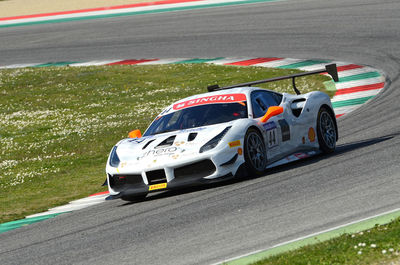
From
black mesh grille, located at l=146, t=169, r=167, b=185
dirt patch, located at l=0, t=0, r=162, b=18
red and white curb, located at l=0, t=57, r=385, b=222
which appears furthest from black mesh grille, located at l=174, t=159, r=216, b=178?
dirt patch, located at l=0, t=0, r=162, b=18

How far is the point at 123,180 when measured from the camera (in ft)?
30.1

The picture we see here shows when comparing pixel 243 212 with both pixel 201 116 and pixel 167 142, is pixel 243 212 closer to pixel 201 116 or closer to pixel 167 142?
pixel 167 142

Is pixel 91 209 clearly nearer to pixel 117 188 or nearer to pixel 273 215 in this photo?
pixel 117 188

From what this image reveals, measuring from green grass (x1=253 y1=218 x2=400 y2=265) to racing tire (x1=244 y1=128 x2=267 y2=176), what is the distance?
334 centimetres

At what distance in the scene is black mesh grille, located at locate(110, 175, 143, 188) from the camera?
29.6 ft

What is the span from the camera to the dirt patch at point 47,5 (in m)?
34.1

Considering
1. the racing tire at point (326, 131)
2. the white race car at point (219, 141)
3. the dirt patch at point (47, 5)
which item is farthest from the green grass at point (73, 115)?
the dirt patch at point (47, 5)

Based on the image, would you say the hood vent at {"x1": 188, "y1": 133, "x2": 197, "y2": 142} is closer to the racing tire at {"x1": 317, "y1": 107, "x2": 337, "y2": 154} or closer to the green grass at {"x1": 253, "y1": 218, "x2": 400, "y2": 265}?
the racing tire at {"x1": 317, "y1": 107, "x2": 337, "y2": 154}

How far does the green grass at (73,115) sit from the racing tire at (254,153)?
299cm

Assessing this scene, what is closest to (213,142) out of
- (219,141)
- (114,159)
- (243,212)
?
(219,141)

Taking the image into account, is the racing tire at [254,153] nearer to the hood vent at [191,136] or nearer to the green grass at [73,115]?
the hood vent at [191,136]

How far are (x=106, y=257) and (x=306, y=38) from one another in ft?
52.7

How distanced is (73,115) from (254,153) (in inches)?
364

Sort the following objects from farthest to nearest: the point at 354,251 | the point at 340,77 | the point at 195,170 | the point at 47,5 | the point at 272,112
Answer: the point at 47,5 < the point at 340,77 < the point at 272,112 < the point at 195,170 < the point at 354,251
